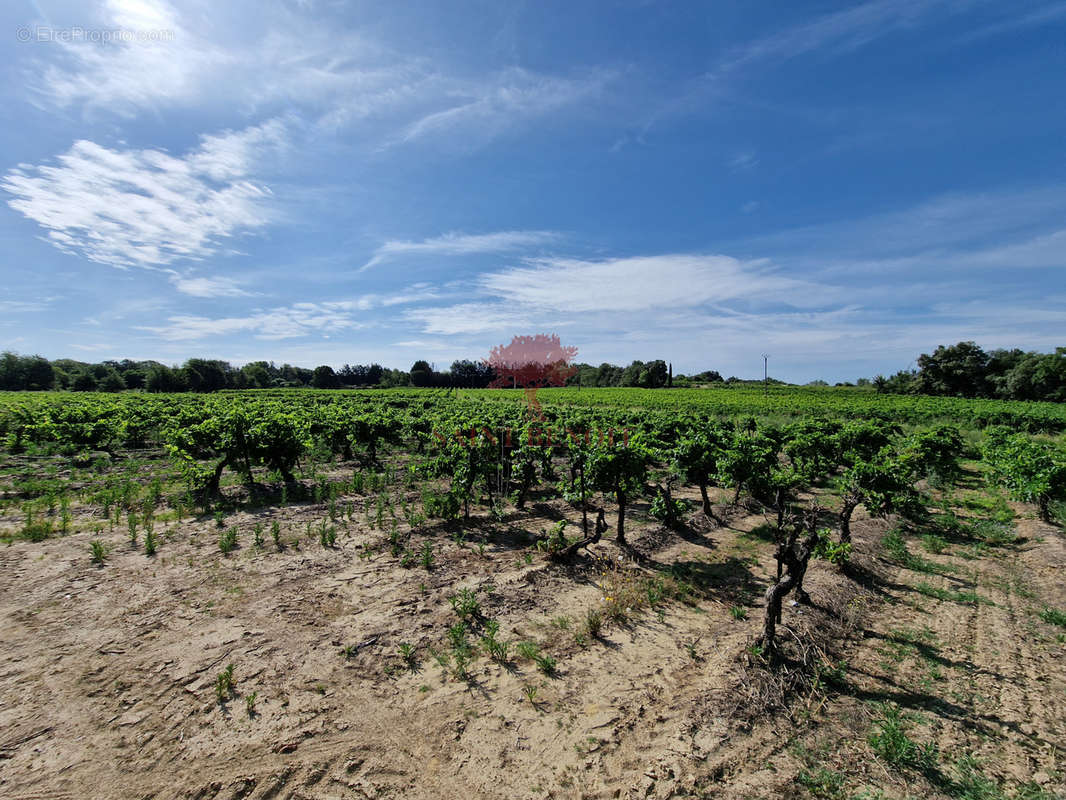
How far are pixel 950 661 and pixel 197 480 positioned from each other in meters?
17.5

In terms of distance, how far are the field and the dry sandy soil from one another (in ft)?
0.11

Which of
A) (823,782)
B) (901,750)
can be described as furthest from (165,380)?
(901,750)

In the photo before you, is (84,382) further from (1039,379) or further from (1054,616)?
(1039,379)

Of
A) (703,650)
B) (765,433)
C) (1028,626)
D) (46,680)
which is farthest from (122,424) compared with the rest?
(1028,626)

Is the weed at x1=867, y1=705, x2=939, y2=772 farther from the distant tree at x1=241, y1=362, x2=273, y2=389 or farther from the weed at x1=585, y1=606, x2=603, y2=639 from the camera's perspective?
the distant tree at x1=241, y1=362, x2=273, y2=389

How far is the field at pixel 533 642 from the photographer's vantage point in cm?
408

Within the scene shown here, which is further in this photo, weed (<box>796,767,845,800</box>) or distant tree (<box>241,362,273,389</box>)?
distant tree (<box>241,362,273,389</box>)

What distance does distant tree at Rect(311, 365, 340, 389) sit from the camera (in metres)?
91.8

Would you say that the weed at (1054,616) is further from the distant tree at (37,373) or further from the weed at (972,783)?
the distant tree at (37,373)

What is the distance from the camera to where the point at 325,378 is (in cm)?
9262

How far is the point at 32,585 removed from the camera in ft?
23.5

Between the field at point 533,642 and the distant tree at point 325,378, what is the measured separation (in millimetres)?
85650

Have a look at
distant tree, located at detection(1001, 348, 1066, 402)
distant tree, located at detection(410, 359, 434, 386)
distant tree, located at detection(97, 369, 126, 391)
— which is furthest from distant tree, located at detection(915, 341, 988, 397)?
distant tree, located at detection(97, 369, 126, 391)

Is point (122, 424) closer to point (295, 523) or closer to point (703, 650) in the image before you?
point (295, 523)
